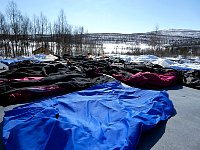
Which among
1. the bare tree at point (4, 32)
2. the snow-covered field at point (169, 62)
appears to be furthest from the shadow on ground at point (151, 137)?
the bare tree at point (4, 32)

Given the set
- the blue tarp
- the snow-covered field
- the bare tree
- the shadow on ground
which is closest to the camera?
the blue tarp

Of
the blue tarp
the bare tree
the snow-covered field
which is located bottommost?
the blue tarp

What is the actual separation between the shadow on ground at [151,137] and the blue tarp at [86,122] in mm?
87

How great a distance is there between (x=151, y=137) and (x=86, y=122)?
2.34ft

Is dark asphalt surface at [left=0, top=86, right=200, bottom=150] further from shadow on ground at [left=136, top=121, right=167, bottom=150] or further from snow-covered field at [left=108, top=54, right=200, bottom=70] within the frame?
snow-covered field at [left=108, top=54, right=200, bottom=70]

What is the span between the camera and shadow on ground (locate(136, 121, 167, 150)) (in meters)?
1.87

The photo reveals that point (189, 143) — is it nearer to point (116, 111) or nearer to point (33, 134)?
point (116, 111)

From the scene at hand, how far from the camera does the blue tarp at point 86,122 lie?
1564 mm

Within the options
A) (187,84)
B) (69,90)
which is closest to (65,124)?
(69,90)

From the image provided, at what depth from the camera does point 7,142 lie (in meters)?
1.67

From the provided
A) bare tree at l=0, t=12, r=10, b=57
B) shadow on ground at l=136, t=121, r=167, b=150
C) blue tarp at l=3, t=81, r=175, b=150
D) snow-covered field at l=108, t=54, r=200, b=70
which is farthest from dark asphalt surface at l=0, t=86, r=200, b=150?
bare tree at l=0, t=12, r=10, b=57

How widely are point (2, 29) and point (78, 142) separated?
2934 cm

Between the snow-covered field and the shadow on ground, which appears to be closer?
the shadow on ground

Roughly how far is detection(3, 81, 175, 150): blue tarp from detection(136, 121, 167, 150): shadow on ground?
0.09 m
